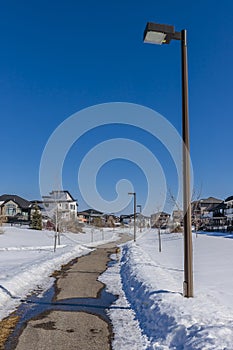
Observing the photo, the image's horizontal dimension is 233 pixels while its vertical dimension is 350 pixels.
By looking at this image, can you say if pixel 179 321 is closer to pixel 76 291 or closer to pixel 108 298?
pixel 108 298

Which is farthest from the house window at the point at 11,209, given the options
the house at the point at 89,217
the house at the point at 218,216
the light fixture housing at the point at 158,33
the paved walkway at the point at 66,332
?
the light fixture housing at the point at 158,33

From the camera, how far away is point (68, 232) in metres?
58.6

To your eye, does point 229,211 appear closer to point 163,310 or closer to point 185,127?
point 185,127

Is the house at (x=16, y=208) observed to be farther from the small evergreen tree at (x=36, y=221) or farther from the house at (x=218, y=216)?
the house at (x=218, y=216)

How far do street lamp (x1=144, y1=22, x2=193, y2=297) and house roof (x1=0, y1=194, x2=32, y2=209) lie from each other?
7797 centimetres

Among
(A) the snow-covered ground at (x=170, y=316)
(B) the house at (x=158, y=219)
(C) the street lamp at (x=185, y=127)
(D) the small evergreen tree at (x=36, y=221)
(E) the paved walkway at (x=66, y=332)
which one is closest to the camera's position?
(A) the snow-covered ground at (x=170, y=316)

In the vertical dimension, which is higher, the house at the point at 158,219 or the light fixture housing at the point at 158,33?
the light fixture housing at the point at 158,33

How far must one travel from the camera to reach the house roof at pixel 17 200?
8331 centimetres

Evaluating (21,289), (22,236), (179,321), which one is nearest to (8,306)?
(21,289)

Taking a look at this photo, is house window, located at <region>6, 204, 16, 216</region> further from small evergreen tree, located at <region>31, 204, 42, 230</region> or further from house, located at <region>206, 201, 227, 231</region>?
house, located at <region>206, 201, 227, 231</region>

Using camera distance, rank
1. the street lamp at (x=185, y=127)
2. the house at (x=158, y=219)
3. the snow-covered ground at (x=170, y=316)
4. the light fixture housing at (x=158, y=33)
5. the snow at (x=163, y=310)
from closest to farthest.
Result: the snow-covered ground at (x=170, y=316), the snow at (x=163, y=310), the light fixture housing at (x=158, y=33), the street lamp at (x=185, y=127), the house at (x=158, y=219)

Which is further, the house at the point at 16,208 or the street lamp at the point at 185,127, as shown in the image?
the house at the point at 16,208

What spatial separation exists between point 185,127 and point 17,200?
8308 cm

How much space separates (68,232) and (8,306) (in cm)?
5168
